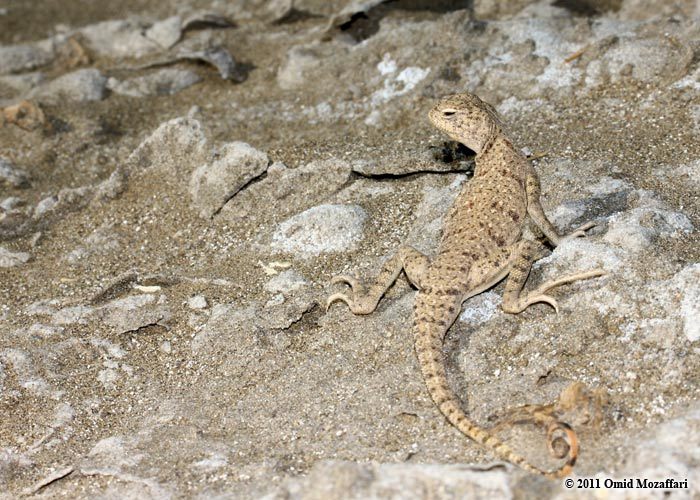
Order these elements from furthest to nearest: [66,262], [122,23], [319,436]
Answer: [122,23], [66,262], [319,436]

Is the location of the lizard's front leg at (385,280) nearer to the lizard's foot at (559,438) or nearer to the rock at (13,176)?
the lizard's foot at (559,438)

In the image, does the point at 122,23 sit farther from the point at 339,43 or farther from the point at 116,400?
the point at 116,400

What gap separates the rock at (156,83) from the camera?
8211 mm

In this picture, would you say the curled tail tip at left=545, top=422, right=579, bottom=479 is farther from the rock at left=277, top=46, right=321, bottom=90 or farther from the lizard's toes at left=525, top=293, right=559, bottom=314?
the rock at left=277, top=46, right=321, bottom=90

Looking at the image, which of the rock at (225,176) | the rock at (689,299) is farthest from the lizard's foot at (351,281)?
the rock at (689,299)

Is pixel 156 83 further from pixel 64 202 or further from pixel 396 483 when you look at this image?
pixel 396 483

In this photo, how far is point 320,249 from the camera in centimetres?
576

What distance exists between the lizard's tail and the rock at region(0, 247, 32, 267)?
329 centimetres

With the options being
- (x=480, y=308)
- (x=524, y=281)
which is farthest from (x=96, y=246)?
(x=524, y=281)

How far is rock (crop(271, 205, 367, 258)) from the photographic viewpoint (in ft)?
18.9

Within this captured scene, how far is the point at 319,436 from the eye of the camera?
14.4 feet

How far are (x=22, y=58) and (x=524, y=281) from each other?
6.50m

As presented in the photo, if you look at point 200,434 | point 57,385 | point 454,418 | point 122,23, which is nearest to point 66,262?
point 57,385

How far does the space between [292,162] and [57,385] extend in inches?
102
